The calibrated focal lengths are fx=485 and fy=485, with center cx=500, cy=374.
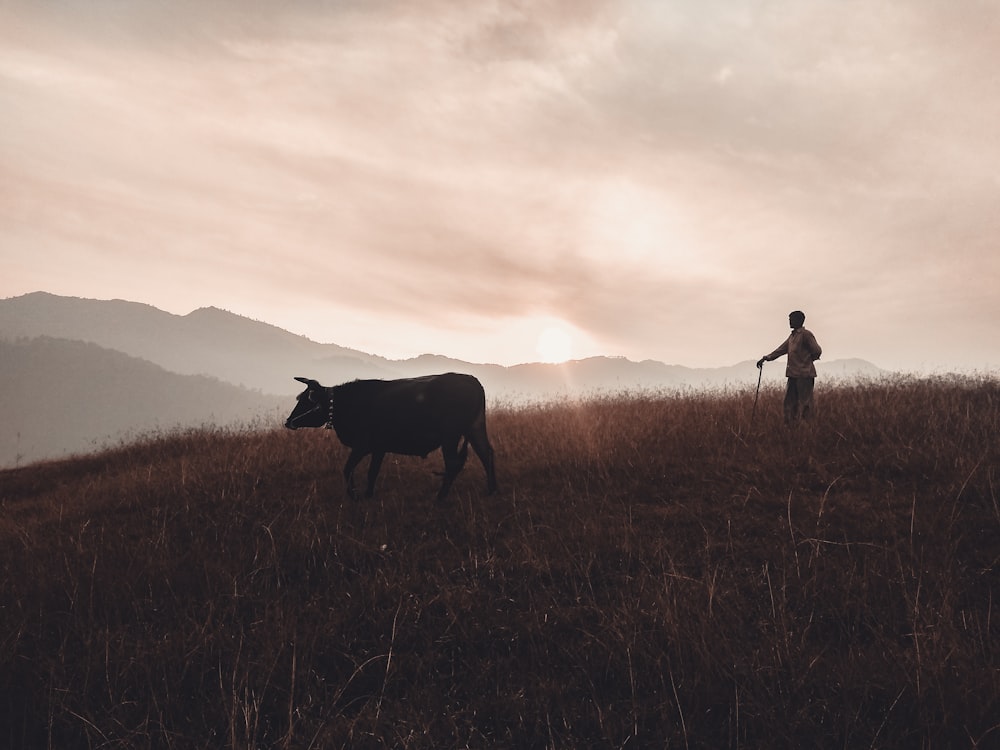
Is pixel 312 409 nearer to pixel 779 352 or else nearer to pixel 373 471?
pixel 373 471

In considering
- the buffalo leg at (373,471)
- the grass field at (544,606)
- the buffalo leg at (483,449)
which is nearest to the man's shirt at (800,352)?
the grass field at (544,606)

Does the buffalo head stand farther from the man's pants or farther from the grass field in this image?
Answer: the man's pants

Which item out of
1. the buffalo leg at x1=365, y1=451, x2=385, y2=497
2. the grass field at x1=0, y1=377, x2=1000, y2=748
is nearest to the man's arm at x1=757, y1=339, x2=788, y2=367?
the grass field at x1=0, y1=377, x2=1000, y2=748

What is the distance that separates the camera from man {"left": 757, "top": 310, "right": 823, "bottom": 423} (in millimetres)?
8281

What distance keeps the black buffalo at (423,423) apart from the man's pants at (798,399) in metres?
5.56

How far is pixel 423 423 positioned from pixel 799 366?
6.59 meters

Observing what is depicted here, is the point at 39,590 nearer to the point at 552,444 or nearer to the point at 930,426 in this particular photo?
the point at 552,444

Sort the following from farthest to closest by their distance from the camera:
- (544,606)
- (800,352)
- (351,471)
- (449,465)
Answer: (800,352) → (351,471) → (449,465) → (544,606)

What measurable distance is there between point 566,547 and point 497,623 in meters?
1.16

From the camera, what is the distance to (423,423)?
6.16 meters

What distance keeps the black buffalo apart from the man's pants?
5.56 meters

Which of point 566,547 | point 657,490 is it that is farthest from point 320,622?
point 657,490

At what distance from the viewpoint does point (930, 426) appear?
6895 millimetres

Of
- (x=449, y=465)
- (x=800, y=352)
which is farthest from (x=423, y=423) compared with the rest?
(x=800, y=352)
